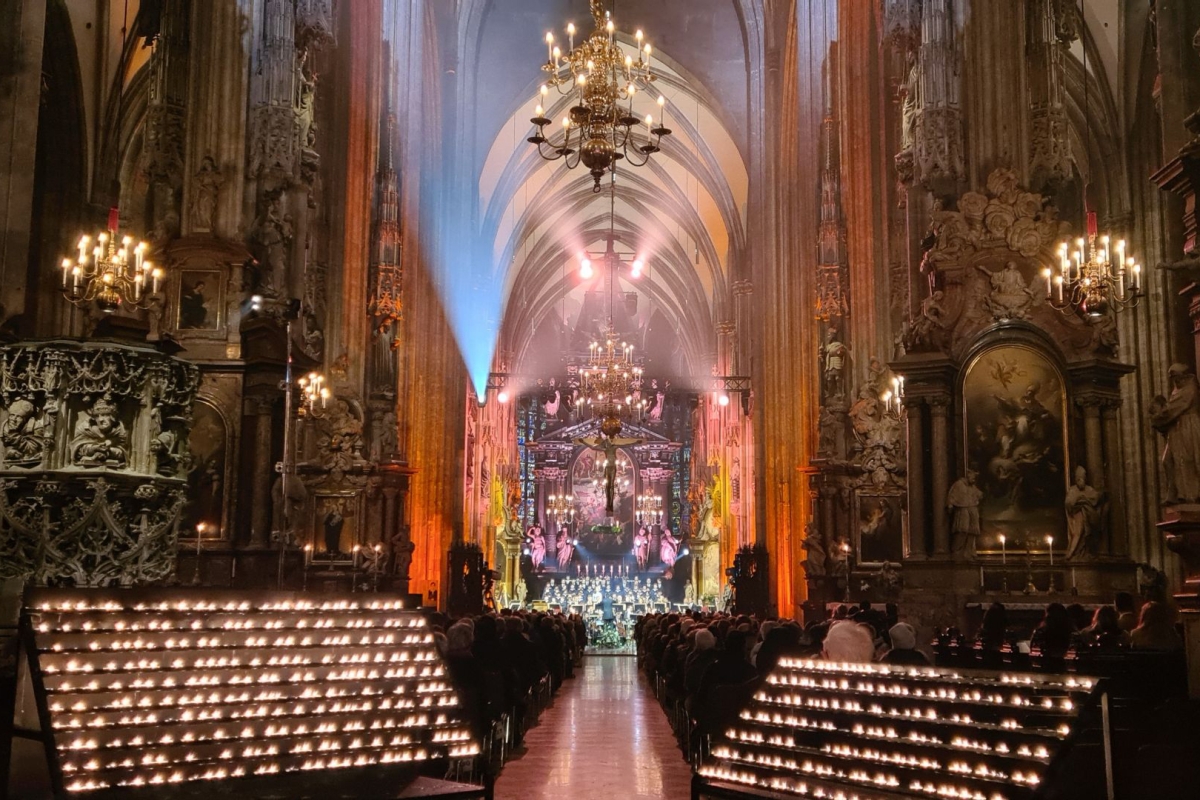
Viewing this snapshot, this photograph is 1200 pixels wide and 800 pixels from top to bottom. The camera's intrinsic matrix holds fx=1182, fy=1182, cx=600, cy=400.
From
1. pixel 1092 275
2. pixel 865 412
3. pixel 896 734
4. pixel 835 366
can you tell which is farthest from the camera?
pixel 835 366

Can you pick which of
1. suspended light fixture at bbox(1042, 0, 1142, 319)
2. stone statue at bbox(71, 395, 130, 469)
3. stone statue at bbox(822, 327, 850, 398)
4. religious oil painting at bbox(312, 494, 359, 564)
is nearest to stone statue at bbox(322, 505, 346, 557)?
religious oil painting at bbox(312, 494, 359, 564)

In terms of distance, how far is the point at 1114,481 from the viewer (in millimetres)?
12508

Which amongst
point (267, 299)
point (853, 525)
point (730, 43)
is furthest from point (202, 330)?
point (730, 43)

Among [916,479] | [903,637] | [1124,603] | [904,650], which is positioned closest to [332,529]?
[916,479]

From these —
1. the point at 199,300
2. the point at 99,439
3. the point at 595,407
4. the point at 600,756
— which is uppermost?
the point at 595,407

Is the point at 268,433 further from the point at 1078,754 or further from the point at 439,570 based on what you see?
the point at 439,570

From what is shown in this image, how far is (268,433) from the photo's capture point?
12.8 metres

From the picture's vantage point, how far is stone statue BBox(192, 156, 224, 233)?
42.0 feet

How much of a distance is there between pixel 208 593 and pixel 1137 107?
21.7 meters

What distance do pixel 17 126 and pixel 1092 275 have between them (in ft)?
32.1

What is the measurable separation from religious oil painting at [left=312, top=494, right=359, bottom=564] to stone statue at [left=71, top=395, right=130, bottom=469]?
1185 centimetres

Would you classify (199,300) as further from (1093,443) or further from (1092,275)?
(1093,443)

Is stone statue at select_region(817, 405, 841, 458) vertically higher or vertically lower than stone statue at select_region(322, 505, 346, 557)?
higher

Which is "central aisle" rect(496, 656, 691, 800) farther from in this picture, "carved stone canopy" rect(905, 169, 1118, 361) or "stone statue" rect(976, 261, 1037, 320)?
"stone statue" rect(976, 261, 1037, 320)
